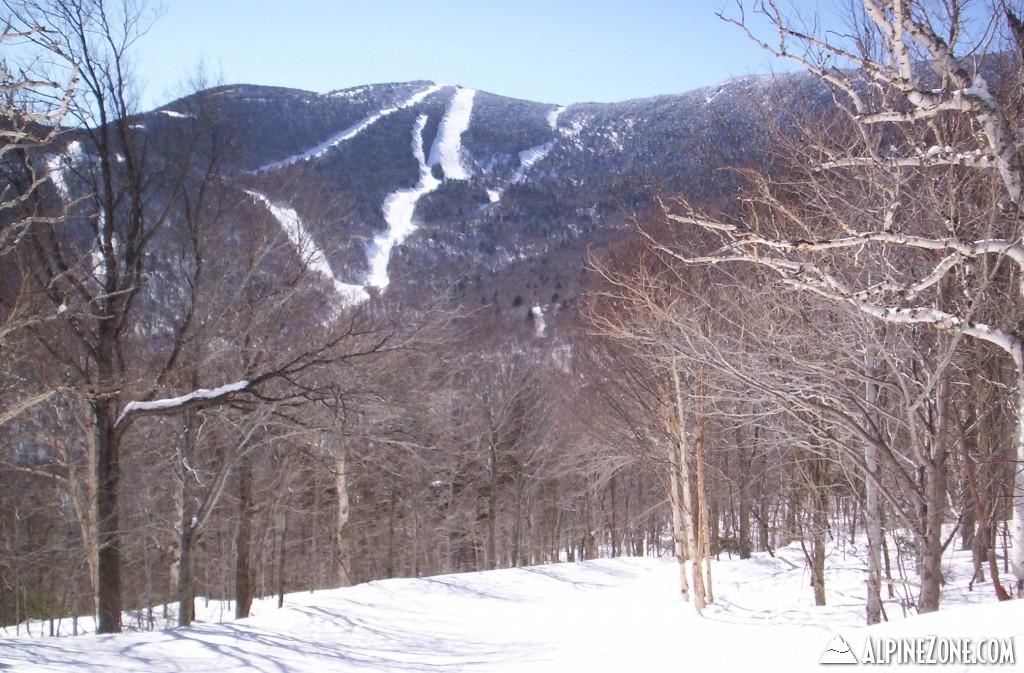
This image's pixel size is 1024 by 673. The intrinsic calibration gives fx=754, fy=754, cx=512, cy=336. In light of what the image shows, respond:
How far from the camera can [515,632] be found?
11281 mm

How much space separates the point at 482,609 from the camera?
1391cm

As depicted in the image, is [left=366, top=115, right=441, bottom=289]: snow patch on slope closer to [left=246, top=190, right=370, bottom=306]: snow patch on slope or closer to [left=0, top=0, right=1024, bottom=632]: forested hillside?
[left=0, top=0, right=1024, bottom=632]: forested hillside

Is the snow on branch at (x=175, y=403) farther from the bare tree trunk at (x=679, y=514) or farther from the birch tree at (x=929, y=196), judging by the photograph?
the bare tree trunk at (x=679, y=514)

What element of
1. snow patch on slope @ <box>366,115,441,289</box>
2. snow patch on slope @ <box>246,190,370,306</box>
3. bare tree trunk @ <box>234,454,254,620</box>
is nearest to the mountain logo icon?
snow patch on slope @ <box>246,190,370,306</box>

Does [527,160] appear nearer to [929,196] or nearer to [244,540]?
[244,540]

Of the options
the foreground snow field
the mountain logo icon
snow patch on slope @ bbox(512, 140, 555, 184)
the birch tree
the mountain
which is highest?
snow patch on slope @ bbox(512, 140, 555, 184)

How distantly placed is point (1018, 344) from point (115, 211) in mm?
9098

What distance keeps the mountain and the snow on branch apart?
3496mm

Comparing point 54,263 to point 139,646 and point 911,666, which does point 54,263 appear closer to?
point 139,646

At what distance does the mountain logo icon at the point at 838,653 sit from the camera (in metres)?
4.18

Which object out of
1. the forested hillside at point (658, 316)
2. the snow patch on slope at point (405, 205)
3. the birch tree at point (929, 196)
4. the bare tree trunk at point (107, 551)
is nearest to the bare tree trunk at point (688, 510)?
the forested hillside at point (658, 316)

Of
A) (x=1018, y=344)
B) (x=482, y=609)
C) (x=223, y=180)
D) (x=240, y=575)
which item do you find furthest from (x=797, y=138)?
(x=240, y=575)

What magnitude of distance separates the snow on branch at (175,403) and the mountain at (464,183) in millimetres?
3496

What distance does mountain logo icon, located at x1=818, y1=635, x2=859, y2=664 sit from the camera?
13.7ft
